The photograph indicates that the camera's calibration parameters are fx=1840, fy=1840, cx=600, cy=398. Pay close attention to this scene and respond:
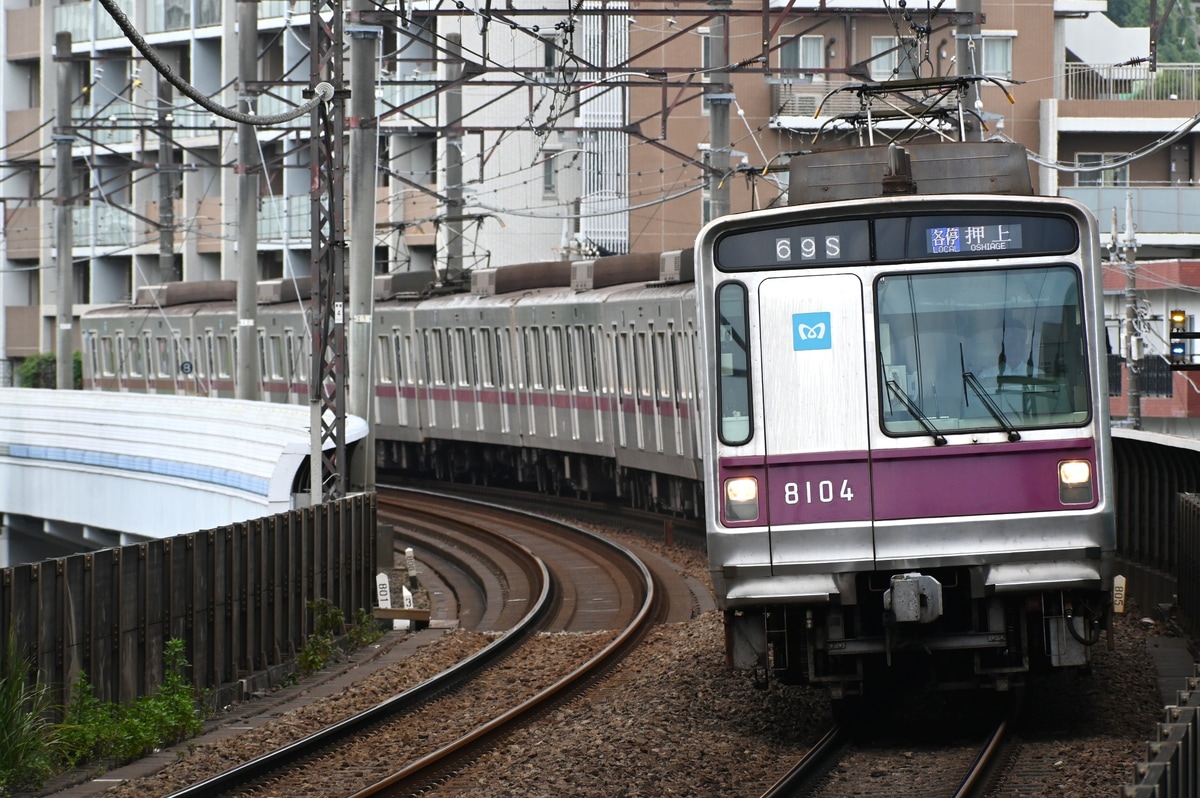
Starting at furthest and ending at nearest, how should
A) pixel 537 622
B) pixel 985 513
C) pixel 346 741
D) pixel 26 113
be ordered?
pixel 26 113, pixel 537 622, pixel 346 741, pixel 985 513

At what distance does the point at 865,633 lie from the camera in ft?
28.8

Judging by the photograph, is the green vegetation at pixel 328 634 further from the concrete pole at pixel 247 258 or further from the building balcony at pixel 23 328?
the building balcony at pixel 23 328

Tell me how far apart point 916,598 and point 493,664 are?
5.51 m

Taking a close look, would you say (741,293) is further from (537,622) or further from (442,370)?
(442,370)

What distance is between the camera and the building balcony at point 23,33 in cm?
5662

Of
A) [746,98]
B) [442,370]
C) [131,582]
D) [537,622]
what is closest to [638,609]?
[537,622]

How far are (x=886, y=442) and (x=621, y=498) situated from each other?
59.9ft

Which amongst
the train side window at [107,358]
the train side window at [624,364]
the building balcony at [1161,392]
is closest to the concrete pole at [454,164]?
the train side window at [624,364]

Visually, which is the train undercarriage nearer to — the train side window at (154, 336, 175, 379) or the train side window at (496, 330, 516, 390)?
the train side window at (496, 330, 516, 390)

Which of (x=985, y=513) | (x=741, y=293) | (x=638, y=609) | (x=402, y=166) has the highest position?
(x=402, y=166)

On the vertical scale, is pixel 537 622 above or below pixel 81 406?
below

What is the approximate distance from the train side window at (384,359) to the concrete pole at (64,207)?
208 inches

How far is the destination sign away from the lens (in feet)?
28.1

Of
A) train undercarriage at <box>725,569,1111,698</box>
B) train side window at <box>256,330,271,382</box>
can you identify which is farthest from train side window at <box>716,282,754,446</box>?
train side window at <box>256,330,271,382</box>
